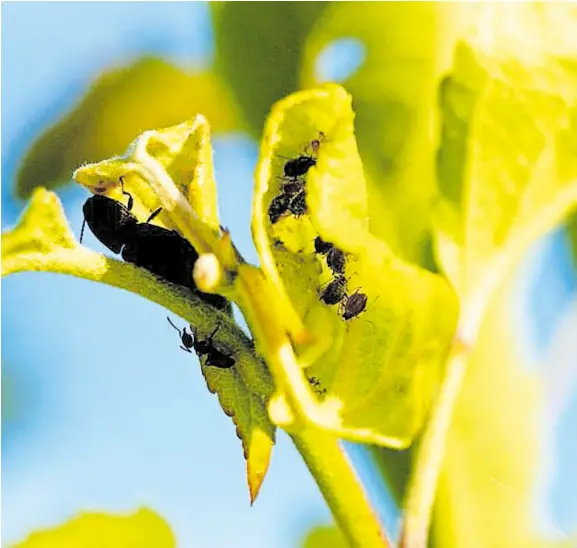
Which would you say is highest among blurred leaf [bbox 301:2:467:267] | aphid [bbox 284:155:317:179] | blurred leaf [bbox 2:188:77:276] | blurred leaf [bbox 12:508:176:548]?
blurred leaf [bbox 2:188:77:276]

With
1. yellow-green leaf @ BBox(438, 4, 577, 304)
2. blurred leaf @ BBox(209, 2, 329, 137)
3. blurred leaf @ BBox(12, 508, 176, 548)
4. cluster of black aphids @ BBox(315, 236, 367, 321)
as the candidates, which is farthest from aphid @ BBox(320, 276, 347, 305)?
blurred leaf @ BBox(209, 2, 329, 137)

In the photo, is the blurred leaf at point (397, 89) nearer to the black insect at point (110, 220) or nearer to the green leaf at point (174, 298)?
the black insect at point (110, 220)

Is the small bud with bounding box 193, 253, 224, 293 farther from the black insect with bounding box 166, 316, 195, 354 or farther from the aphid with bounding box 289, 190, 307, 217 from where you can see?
the black insect with bounding box 166, 316, 195, 354

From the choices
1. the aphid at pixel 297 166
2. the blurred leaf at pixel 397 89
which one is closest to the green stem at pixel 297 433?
the aphid at pixel 297 166

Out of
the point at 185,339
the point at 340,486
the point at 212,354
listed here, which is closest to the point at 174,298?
the point at 212,354

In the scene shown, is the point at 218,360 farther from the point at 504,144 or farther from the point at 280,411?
the point at 504,144

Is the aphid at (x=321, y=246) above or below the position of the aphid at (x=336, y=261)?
above

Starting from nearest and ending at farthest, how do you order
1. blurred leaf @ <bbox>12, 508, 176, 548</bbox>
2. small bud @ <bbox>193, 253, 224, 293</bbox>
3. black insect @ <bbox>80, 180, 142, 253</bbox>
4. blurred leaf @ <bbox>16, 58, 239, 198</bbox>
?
small bud @ <bbox>193, 253, 224, 293</bbox> → black insect @ <bbox>80, 180, 142, 253</bbox> → blurred leaf @ <bbox>12, 508, 176, 548</bbox> → blurred leaf @ <bbox>16, 58, 239, 198</bbox>
